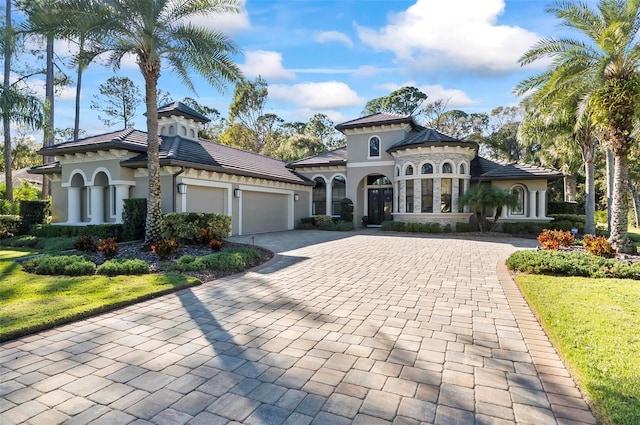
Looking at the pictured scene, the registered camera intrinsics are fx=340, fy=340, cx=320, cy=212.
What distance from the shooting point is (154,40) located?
955 centimetres

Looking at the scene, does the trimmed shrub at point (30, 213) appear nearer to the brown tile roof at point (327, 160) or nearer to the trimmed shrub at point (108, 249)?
the trimmed shrub at point (108, 249)

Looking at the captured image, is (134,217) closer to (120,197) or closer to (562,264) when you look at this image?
(120,197)

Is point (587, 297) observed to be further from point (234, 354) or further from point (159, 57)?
point (159, 57)

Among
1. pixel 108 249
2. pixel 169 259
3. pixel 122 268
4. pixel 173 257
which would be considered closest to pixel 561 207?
pixel 173 257

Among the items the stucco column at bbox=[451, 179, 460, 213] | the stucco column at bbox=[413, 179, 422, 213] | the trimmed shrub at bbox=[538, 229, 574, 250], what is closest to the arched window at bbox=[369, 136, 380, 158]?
the stucco column at bbox=[413, 179, 422, 213]

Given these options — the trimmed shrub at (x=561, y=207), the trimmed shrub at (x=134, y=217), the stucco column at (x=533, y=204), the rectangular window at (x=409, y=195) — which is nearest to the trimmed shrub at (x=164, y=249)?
the trimmed shrub at (x=134, y=217)

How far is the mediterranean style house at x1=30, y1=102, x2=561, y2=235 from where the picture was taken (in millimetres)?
13648

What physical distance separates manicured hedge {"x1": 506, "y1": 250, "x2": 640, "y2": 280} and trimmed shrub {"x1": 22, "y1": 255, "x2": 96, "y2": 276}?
993 centimetres

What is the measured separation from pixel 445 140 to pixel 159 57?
46.1 feet

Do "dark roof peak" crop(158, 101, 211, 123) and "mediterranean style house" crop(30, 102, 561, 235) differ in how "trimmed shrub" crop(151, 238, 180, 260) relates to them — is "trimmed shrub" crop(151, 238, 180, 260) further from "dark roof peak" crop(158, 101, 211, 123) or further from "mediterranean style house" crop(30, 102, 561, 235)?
"dark roof peak" crop(158, 101, 211, 123)

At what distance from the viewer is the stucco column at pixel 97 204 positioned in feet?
47.1

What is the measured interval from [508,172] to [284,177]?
40.9 feet

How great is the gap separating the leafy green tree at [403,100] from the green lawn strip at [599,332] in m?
37.8

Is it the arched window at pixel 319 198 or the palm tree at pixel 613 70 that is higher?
the palm tree at pixel 613 70
